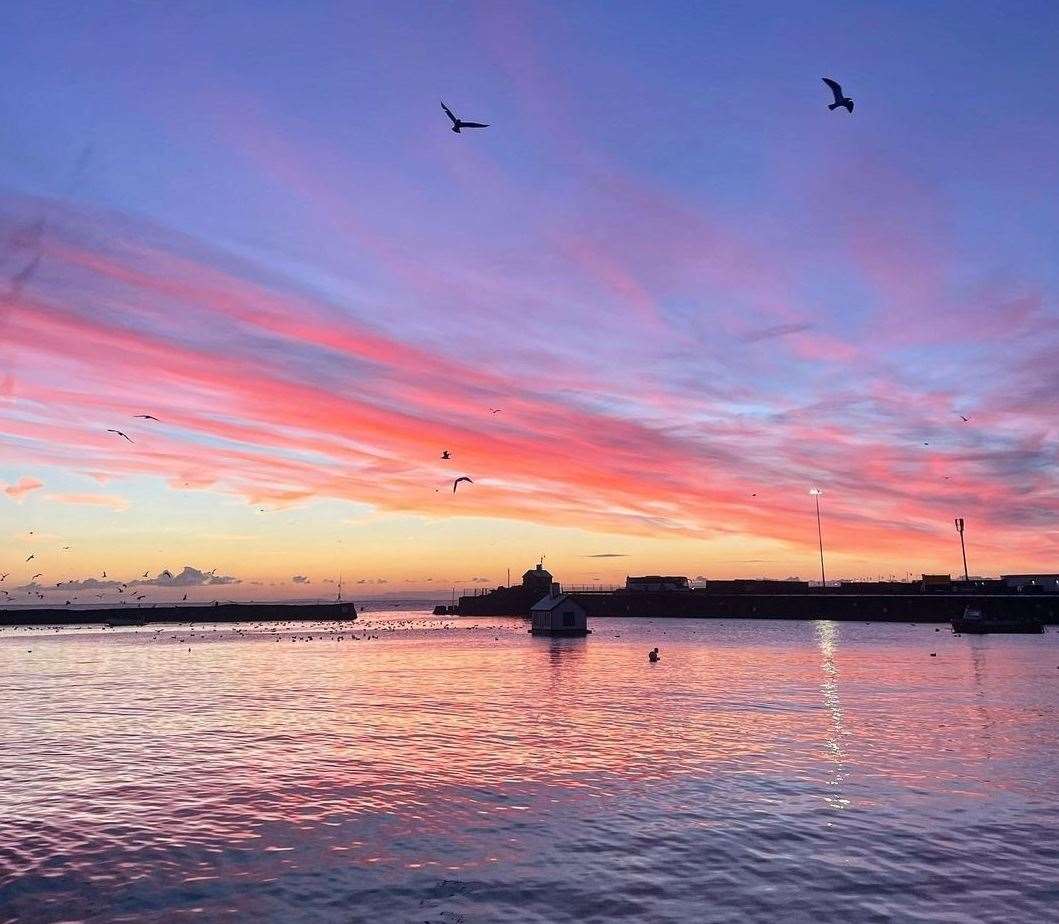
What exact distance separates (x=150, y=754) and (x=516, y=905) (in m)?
24.4

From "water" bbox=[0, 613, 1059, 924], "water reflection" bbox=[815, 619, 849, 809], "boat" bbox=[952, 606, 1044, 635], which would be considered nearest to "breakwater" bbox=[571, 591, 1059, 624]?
"boat" bbox=[952, 606, 1044, 635]

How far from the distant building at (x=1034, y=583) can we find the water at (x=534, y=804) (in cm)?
12636

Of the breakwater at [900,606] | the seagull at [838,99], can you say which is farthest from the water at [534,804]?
the breakwater at [900,606]

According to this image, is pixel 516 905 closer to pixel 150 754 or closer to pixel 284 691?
pixel 150 754

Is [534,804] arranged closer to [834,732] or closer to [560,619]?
[834,732]

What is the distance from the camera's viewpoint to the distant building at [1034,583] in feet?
533

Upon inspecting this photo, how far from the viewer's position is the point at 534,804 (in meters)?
25.1

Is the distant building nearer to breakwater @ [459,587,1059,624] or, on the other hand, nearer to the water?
breakwater @ [459,587,1059,624]

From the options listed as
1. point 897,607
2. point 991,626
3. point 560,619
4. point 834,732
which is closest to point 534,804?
point 834,732

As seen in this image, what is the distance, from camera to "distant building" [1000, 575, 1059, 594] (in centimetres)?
16250

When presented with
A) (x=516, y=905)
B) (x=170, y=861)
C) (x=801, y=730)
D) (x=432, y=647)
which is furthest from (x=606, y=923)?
(x=432, y=647)

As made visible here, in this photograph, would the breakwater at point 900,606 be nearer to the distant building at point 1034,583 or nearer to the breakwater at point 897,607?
the breakwater at point 897,607

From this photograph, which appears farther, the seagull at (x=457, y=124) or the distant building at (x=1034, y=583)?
the distant building at (x=1034, y=583)

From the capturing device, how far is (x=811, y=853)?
1966cm
